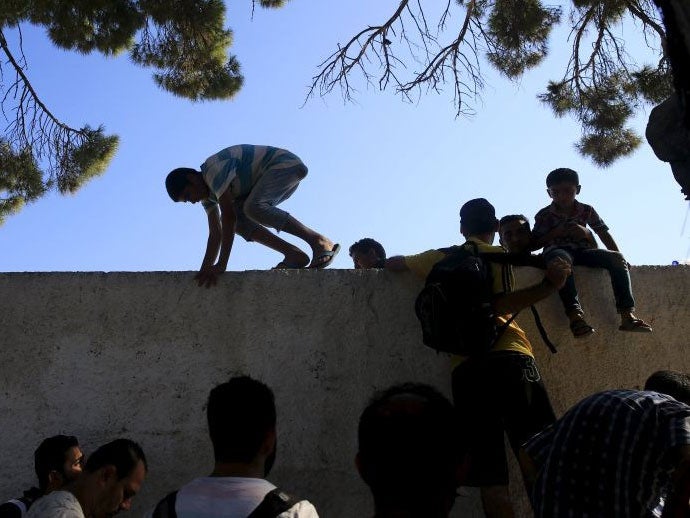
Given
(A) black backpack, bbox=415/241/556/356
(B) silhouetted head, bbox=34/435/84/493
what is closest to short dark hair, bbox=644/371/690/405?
(A) black backpack, bbox=415/241/556/356

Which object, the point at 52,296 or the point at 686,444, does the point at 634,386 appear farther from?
the point at 52,296

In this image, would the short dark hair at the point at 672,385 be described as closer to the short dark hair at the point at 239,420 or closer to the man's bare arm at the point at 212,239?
the short dark hair at the point at 239,420

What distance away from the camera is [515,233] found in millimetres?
4375

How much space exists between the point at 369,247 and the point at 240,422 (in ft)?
11.6

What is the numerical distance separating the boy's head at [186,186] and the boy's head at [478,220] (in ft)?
5.01

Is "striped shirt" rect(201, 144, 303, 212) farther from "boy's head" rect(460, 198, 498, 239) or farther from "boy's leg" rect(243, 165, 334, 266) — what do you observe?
"boy's head" rect(460, 198, 498, 239)

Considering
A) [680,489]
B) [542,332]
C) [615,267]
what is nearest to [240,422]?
[680,489]

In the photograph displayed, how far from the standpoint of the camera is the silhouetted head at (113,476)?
10.5 ft

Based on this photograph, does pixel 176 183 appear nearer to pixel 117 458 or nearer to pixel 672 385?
pixel 117 458

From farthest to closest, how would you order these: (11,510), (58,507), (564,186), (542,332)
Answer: (564,186) → (542,332) → (11,510) → (58,507)

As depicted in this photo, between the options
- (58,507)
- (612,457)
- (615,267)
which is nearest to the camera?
(612,457)

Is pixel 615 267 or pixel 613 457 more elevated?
pixel 615 267

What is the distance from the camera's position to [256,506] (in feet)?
7.02

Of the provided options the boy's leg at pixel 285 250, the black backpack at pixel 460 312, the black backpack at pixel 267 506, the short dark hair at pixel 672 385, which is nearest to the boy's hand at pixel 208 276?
the boy's leg at pixel 285 250
